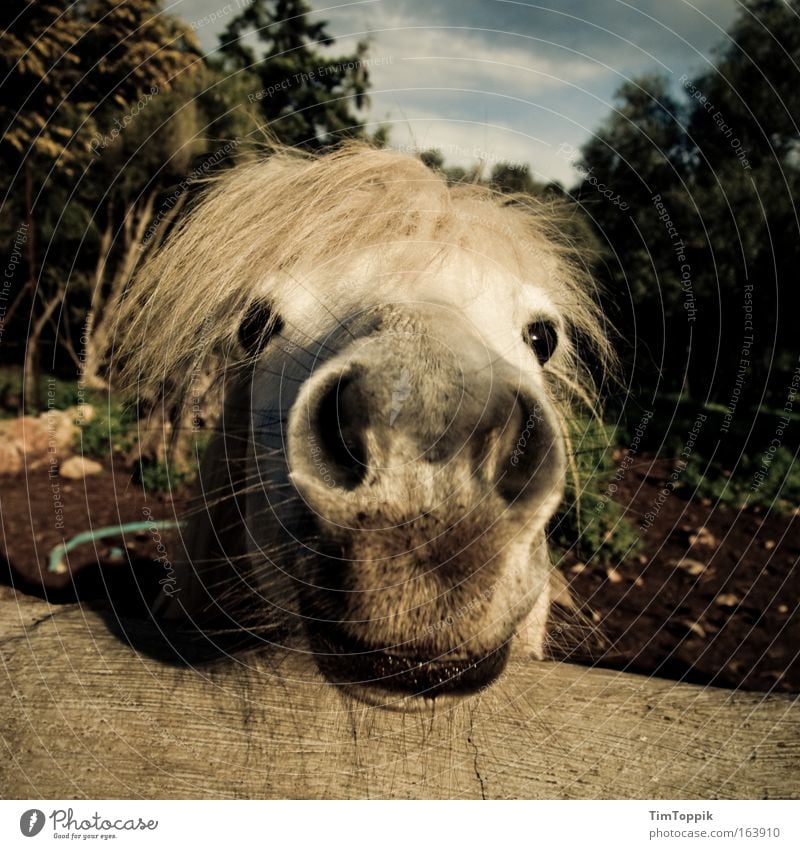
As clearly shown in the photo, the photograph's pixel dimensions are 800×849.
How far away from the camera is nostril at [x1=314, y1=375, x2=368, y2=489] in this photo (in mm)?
814

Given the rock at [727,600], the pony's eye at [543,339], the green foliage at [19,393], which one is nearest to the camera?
the pony's eye at [543,339]

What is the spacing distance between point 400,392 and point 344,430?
92mm

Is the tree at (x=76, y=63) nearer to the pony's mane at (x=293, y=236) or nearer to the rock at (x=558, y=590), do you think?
the pony's mane at (x=293, y=236)

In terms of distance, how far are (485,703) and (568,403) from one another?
30.6 inches

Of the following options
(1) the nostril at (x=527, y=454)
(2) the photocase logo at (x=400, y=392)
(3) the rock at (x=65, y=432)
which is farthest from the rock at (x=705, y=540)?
(3) the rock at (x=65, y=432)

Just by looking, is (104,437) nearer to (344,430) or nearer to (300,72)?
(300,72)

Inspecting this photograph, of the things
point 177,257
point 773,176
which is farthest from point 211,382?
point 773,176

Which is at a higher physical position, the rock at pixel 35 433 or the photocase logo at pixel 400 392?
the photocase logo at pixel 400 392

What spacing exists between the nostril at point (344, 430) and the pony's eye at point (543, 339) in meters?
0.62

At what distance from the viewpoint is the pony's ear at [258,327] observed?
48.6 inches

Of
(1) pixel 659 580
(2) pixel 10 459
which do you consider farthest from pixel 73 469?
(1) pixel 659 580
